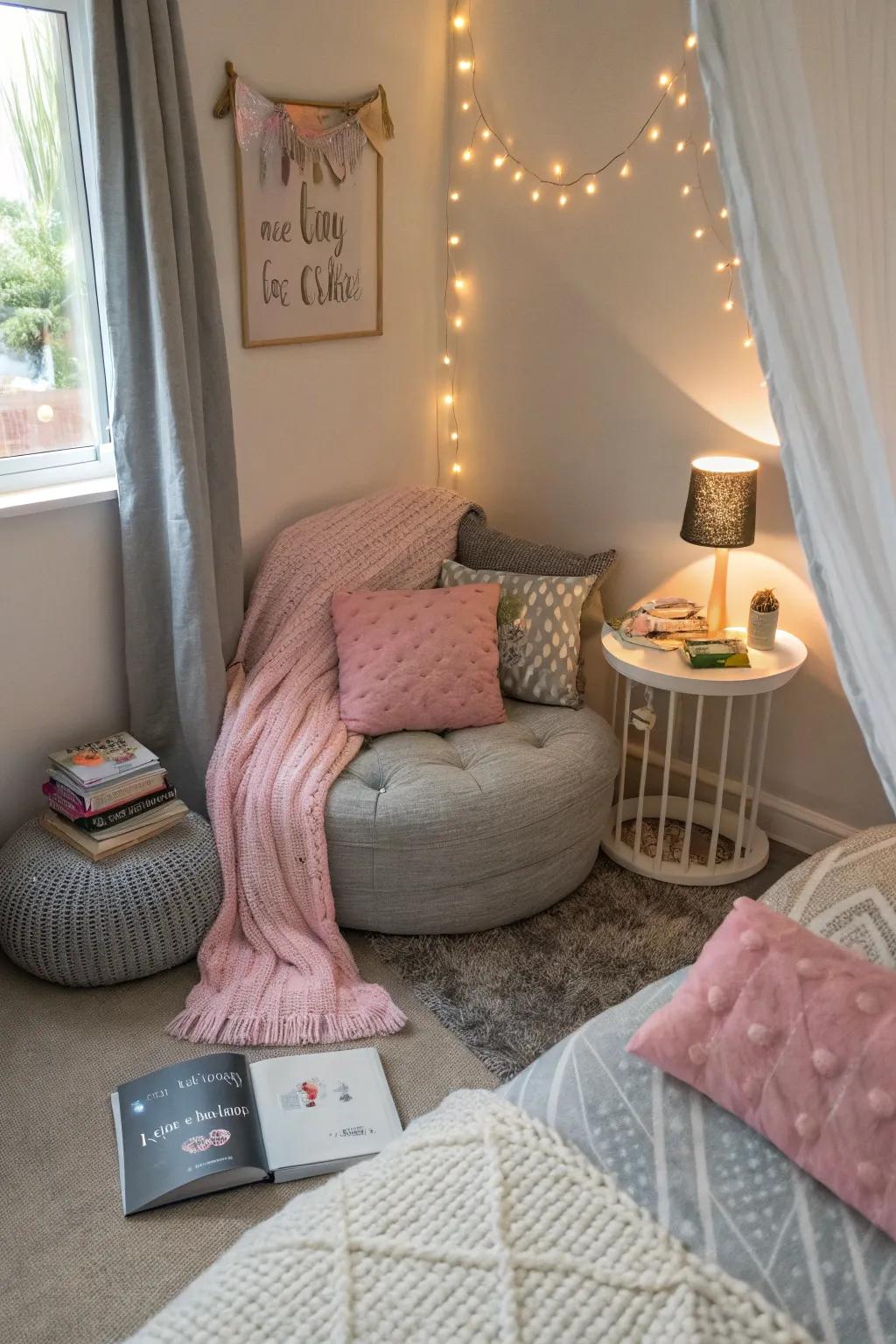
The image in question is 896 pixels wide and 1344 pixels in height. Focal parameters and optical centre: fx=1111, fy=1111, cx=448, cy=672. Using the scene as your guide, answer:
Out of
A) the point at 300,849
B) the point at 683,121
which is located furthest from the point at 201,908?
the point at 683,121

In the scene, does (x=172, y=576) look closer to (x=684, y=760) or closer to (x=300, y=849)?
(x=300, y=849)

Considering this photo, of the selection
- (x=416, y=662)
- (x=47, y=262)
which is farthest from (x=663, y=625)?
(x=47, y=262)

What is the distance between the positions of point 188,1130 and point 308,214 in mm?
2164

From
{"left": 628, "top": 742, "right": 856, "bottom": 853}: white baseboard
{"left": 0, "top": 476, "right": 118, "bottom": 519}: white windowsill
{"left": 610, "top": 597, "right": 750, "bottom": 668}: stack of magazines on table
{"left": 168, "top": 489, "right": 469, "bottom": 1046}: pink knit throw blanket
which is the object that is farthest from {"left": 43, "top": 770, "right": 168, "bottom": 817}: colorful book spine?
{"left": 628, "top": 742, "right": 856, "bottom": 853}: white baseboard

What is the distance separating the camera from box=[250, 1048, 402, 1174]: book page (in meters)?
1.91

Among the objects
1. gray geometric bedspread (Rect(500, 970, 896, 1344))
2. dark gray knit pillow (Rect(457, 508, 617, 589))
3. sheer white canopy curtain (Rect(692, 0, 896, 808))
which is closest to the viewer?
sheer white canopy curtain (Rect(692, 0, 896, 808))

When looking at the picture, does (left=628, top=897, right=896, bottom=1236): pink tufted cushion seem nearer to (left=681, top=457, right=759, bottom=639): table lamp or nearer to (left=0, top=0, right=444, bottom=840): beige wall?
(left=681, top=457, right=759, bottom=639): table lamp

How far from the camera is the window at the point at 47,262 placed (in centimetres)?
234

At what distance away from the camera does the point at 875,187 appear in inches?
51.1

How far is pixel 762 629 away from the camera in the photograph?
2.59 meters

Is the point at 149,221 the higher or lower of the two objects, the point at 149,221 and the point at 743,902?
the higher

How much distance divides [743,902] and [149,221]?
181 cm

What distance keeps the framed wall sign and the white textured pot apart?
1334 millimetres

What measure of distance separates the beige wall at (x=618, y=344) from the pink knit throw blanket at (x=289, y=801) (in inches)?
21.2
